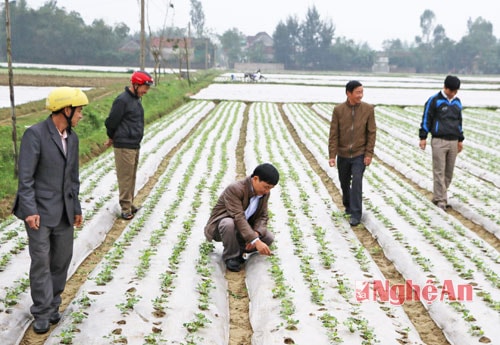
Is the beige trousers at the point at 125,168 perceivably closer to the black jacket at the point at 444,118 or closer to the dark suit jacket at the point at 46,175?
the dark suit jacket at the point at 46,175

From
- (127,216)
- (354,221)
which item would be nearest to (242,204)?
(354,221)

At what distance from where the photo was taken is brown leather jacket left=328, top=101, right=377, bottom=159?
7.41m

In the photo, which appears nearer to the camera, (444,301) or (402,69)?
(444,301)

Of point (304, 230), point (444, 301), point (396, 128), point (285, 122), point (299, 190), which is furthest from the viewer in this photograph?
point (285, 122)

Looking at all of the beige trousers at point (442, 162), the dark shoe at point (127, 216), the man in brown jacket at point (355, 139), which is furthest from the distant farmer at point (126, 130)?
the beige trousers at point (442, 162)

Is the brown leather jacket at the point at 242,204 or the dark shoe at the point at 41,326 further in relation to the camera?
the brown leather jacket at the point at 242,204

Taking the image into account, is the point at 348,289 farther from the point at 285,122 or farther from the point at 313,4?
the point at 313,4

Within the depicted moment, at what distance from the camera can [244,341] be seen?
4.50 meters

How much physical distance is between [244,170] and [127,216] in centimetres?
435

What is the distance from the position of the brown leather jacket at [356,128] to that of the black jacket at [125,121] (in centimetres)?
279

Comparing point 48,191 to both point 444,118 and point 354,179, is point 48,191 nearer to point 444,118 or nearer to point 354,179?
point 354,179

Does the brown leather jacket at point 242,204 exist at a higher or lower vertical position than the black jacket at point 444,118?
lower

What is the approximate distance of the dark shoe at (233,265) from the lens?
19.4ft

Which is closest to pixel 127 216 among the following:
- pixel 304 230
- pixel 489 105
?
pixel 304 230
